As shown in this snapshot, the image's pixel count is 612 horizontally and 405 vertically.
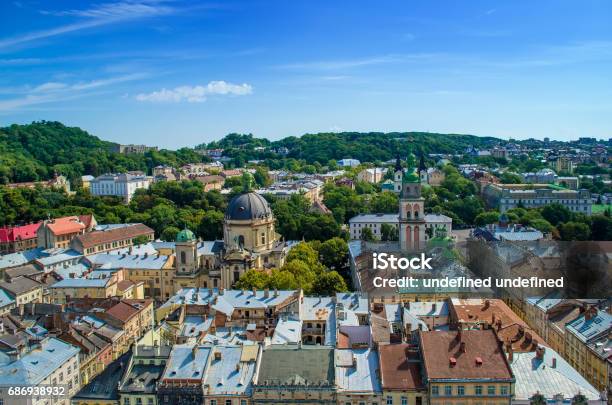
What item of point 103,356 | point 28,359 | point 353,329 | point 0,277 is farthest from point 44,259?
point 353,329

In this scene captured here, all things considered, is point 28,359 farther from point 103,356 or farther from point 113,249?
point 113,249

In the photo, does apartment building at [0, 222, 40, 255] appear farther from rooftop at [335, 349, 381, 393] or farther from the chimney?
the chimney

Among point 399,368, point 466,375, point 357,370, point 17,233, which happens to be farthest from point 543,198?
point 357,370

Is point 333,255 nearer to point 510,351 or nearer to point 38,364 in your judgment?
point 510,351

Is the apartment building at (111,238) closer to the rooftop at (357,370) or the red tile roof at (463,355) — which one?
the rooftop at (357,370)

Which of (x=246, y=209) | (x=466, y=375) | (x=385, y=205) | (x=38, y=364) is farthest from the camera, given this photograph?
(x=385, y=205)

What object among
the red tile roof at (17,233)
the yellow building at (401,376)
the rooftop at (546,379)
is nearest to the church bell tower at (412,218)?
the rooftop at (546,379)
